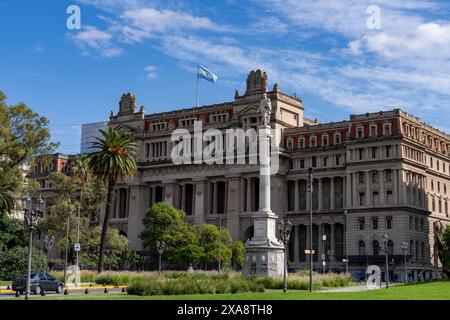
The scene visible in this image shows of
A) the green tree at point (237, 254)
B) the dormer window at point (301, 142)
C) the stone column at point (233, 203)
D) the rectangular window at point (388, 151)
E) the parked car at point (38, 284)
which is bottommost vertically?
the parked car at point (38, 284)

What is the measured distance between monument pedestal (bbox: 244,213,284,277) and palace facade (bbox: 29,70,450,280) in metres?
43.1

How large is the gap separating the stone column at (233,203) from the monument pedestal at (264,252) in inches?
2300

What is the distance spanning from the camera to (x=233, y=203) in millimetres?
122875

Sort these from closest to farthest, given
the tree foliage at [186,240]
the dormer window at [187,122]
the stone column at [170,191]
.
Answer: the tree foliage at [186,240] < the stone column at [170,191] < the dormer window at [187,122]

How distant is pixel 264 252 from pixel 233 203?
6173 centimetres

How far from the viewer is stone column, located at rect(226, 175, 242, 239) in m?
121

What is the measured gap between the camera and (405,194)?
107250 millimetres

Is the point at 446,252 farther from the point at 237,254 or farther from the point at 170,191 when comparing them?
the point at 170,191

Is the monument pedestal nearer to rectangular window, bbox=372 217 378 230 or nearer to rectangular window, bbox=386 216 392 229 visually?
rectangular window, bbox=386 216 392 229

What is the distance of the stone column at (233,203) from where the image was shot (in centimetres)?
12110

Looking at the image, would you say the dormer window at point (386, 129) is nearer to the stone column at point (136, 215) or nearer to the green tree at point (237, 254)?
the green tree at point (237, 254)

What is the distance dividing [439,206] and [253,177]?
3509cm

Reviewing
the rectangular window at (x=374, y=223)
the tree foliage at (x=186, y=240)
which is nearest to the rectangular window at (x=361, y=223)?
the rectangular window at (x=374, y=223)
